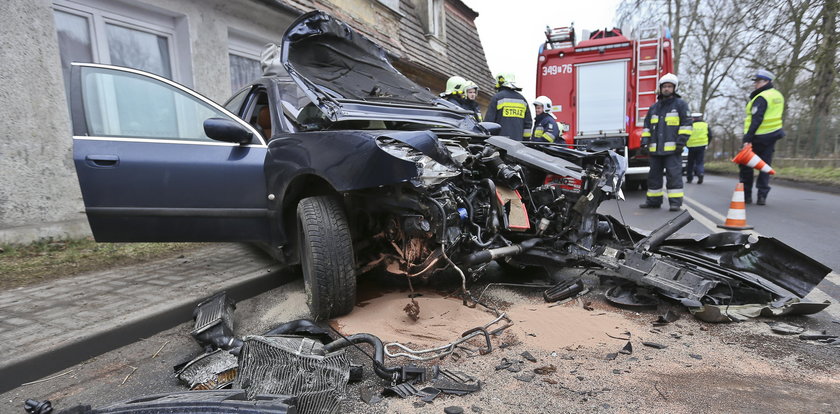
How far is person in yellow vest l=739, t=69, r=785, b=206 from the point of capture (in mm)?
6711

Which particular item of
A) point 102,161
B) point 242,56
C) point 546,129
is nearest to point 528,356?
point 102,161

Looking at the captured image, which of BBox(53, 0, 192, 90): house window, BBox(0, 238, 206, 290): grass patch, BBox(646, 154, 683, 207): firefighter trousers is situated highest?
BBox(53, 0, 192, 90): house window

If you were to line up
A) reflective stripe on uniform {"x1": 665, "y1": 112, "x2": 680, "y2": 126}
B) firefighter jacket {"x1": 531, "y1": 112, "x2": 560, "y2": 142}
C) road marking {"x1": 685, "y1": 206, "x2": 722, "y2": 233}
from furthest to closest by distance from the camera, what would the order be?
1. firefighter jacket {"x1": 531, "y1": 112, "x2": 560, "y2": 142}
2. reflective stripe on uniform {"x1": 665, "y1": 112, "x2": 680, "y2": 126}
3. road marking {"x1": 685, "y1": 206, "x2": 722, "y2": 233}

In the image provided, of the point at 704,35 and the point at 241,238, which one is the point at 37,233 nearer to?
the point at 241,238

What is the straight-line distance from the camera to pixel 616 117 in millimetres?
8859

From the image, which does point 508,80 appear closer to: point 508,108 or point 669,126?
point 508,108

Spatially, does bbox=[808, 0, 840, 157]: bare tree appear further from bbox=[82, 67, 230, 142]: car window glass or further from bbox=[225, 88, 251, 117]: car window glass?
bbox=[82, 67, 230, 142]: car window glass

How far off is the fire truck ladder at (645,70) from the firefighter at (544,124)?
7.47 feet

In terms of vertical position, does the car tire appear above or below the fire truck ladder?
below

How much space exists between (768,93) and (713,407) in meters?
7.21

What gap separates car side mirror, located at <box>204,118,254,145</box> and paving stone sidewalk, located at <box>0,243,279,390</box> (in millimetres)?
1159

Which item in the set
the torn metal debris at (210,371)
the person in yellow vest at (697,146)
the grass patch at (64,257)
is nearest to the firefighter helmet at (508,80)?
Result: the grass patch at (64,257)

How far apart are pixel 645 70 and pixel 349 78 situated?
24.8 feet

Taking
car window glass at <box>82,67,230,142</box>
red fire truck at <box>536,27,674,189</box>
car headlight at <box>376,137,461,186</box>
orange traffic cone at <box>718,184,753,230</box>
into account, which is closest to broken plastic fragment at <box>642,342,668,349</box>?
car headlight at <box>376,137,461,186</box>
